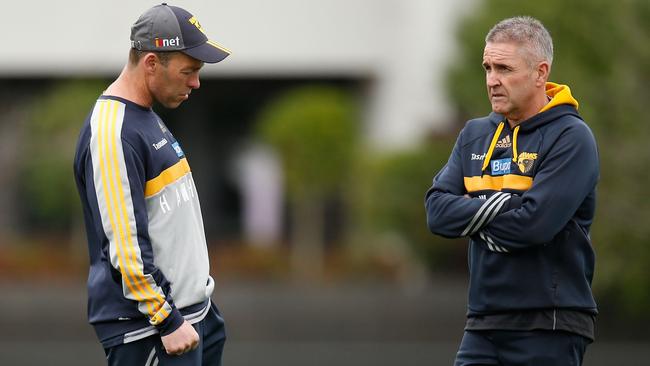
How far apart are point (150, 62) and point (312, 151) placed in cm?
1712

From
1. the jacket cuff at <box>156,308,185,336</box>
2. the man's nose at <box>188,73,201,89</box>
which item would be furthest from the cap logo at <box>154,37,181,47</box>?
the jacket cuff at <box>156,308,185,336</box>

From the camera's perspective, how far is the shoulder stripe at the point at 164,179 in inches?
193

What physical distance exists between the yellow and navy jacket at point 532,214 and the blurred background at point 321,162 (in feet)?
27.4

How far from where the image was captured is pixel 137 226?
480 cm

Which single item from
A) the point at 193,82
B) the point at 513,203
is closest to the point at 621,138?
the point at 513,203

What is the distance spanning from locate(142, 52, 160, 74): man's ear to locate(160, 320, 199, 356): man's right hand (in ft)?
3.39

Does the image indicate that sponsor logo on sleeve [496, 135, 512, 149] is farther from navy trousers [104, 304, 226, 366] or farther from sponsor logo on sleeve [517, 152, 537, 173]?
navy trousers [104, 304, 226, 366]

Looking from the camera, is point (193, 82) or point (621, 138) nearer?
point (193, 82)

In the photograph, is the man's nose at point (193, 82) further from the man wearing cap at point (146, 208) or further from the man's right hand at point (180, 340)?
the man's right hand at point (180, 340)

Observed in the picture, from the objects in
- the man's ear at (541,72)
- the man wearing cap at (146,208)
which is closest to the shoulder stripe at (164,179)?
the man wearing cap at (146,208)

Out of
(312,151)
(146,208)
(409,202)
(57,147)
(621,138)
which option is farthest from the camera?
(57,147)

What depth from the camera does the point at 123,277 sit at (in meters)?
4.78

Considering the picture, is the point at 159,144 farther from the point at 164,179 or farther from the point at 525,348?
the point at 525,348

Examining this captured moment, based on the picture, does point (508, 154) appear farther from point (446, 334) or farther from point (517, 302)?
point (446, 334)
